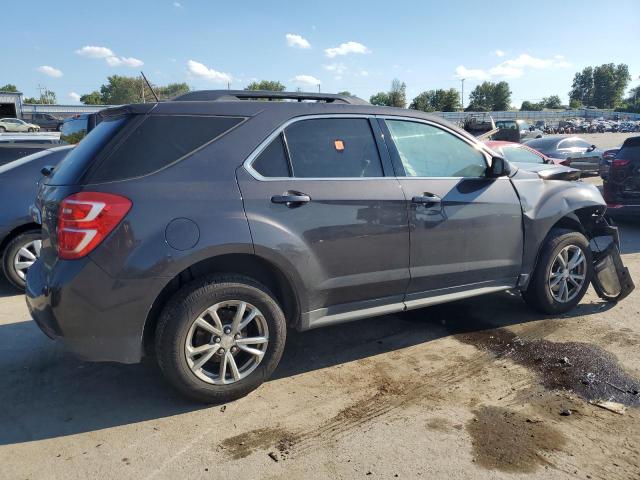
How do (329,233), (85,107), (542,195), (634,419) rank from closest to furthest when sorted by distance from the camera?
1. (634,419)
2. (329,233)
3. (542,195)
4. (85,107)

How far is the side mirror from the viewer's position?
4.25 metres

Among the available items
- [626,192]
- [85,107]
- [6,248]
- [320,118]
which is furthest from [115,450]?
[85,107]

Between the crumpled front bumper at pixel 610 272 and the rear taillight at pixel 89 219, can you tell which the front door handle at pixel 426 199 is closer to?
the rear taillight at pixel 89 219

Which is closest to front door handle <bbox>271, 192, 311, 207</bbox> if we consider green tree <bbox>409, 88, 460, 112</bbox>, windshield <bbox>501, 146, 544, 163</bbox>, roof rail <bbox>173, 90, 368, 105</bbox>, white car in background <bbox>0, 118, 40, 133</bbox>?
roof rail <bbox>173, 90, 368, 105</bbox>

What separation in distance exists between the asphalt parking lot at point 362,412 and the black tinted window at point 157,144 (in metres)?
1.51

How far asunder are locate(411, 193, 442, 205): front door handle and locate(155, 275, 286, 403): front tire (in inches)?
51.3

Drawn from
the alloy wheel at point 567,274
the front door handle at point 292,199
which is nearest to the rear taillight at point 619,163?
the alloy wheel at point 567,274

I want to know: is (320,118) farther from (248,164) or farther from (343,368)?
(343,368)

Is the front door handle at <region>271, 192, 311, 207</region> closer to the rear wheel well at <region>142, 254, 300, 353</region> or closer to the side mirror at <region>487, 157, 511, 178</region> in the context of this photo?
the rear wheel well at <region>142, 254, 300, 353</region>

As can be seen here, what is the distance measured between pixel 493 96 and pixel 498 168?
14249 centimetres

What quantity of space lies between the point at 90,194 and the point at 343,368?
213 centimetres

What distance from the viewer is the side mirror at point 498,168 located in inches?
Result: 167

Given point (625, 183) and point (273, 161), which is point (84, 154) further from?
point (625, 183)

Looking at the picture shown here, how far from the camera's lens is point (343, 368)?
3.87m
